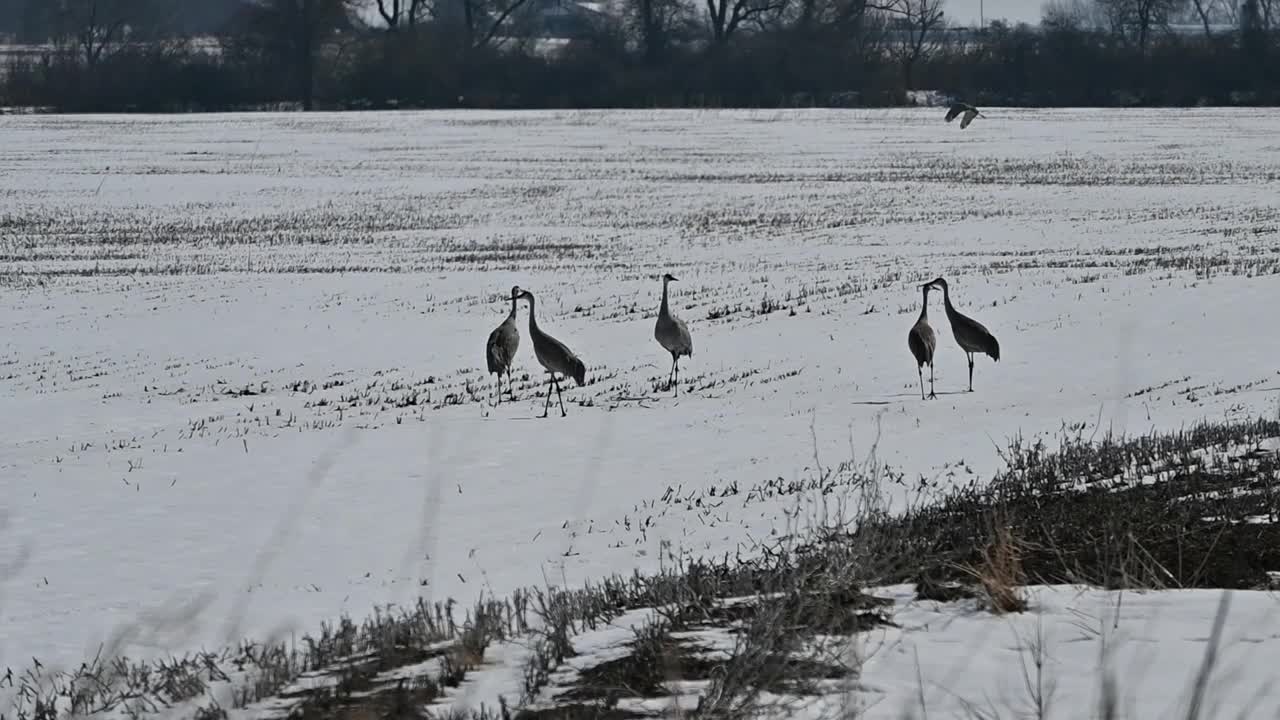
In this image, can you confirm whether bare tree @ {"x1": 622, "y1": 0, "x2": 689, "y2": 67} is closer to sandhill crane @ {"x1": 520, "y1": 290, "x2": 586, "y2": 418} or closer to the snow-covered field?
the snow-covered field

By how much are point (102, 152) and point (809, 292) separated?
145ft

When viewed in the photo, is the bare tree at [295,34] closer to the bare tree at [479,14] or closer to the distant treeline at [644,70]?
the distant treeline at [644,70]

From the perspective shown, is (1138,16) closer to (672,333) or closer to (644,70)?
(644,70)

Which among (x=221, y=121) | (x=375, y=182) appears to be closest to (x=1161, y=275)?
(x=375, y=182)

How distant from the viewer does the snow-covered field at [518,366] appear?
891 centimetres

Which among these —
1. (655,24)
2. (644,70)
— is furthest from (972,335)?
(655,24)

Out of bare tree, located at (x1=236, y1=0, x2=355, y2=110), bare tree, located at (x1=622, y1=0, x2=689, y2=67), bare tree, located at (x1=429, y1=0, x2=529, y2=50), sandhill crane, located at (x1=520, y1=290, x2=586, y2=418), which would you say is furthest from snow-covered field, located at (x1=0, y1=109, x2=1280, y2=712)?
bare tree, located at (x1=429, y1=0, x2=529, y2=50)

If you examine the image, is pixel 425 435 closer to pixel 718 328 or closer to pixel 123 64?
pixel 718 328

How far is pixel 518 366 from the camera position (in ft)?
53.9

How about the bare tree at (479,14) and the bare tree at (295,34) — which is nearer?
the bare tree at (295,34)

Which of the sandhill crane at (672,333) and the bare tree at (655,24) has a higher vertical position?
the bare tree at (655,24)

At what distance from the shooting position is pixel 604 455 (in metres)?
11.6

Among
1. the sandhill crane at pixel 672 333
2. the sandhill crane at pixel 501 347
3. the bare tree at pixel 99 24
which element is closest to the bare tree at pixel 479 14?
the bare tree at pixel 99 24

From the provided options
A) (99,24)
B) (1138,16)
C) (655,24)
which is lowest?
(655,24)
